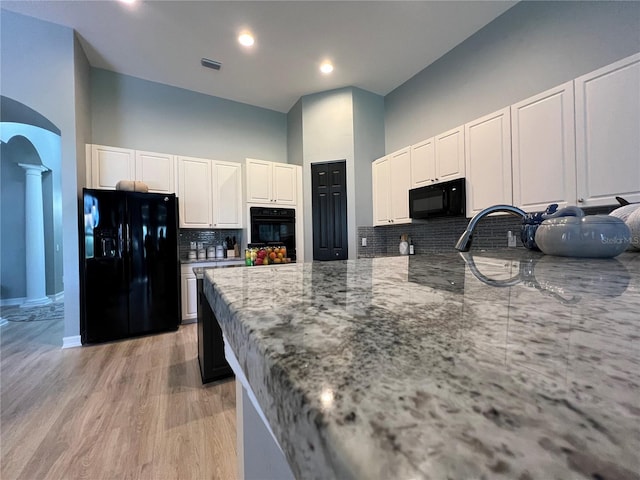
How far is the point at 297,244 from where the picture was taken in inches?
156

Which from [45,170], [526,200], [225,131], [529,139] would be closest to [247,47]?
[225,131]

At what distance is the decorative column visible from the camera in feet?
15.1

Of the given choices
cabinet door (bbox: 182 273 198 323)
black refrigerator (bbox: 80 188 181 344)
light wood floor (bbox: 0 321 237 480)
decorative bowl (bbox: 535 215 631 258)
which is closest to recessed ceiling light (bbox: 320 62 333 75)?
black refrigerator (bbox: 80 188 181 344)

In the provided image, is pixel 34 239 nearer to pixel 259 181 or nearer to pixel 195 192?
pixel 195 192

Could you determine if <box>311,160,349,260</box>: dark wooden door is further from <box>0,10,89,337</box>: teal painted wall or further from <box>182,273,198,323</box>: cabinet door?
<box>0,10,89,337</box>: teal painted wall

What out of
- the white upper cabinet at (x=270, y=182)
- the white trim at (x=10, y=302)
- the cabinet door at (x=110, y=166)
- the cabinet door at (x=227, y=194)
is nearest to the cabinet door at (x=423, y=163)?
the white upper cabinet at (x=270, y=182)

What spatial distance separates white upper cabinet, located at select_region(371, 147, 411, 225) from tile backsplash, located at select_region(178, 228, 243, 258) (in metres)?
2.11

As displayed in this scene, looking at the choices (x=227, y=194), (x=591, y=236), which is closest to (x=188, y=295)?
(x=227, y=194)

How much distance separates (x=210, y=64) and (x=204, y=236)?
2.25m

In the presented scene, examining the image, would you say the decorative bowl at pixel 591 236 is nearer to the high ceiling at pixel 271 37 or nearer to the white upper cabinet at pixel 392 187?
the white upper cabinet at pixel 392 187

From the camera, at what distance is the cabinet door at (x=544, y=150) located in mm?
1949

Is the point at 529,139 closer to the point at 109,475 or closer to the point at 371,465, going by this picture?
the point at 371,465

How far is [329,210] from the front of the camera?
150 inches

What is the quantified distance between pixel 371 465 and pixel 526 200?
2.68m
